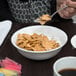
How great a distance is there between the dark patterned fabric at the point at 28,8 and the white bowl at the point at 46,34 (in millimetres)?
360

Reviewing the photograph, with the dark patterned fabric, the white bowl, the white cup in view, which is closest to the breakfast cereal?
the white bowl

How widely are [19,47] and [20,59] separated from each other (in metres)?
0.05

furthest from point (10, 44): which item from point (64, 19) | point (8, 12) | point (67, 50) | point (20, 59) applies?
point (8, 12)

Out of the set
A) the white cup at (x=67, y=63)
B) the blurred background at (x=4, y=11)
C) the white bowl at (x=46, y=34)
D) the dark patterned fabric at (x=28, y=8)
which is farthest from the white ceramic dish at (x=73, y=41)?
the blurred background at (x=4, y=11)

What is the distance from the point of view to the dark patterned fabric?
1460 millimetres

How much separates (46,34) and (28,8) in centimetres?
39

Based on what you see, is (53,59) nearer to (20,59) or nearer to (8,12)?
(20,59)

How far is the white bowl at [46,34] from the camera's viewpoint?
919mm

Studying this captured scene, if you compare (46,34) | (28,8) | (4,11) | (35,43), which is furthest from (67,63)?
(4,11)

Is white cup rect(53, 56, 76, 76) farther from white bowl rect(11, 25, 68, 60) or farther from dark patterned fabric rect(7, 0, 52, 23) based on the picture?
dark patterned fabric rect(7, 0, 52, 23)

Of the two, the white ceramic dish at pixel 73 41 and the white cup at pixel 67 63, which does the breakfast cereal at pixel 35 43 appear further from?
the white cup at pixel 67 63

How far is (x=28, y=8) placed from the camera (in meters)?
1.47

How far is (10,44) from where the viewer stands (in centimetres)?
107

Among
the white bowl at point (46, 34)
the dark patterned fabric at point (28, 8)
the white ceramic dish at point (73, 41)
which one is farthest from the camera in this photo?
the dark patterned fabric at point (28, 8)
